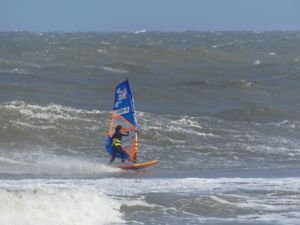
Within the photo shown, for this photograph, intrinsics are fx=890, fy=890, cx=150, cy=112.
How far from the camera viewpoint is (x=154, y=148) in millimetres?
Result: 19828

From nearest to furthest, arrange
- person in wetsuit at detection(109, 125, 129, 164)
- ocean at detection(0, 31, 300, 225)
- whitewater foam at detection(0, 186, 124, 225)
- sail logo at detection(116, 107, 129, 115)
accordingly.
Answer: whitewater foam at detection(0, 186, 124, 225)
ocean at detection(0, 31, 300, 225)
person in wetsuit at detection(109, 125, 129, 164)
sail logo at detection(116, 107, 129, 115)

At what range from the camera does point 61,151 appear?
19.2 meters

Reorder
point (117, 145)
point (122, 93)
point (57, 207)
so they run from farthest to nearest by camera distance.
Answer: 1. point (122, 93)
2. point (117, 145)
3. point (57, 207)

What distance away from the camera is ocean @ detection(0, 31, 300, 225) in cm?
1137

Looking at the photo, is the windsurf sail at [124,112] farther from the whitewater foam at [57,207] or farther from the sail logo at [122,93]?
the whitewater foam at [57,207]

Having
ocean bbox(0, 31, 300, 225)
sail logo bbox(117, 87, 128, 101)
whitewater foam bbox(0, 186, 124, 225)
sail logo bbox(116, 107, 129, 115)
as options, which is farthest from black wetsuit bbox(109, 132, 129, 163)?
whitewater foam bbox(0, 186, 124, 225)

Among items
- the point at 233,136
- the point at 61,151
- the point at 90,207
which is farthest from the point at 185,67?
the point at 90,207

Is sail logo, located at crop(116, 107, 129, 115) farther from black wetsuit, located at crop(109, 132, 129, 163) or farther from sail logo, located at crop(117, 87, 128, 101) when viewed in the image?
black wetsuit, located at crop(109, 132, 129, 163)

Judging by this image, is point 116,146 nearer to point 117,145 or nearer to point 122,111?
point 117,145

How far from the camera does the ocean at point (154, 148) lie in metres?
11.4

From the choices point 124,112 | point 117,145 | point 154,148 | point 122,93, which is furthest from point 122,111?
point 154,148

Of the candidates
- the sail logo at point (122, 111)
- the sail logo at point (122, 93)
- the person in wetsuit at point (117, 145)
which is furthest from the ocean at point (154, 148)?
the sail logo at point (122, 93)

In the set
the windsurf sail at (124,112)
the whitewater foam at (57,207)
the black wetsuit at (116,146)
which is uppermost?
the windsurf sail at (124,112)

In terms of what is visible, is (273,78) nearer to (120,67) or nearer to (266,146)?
(120,67)
